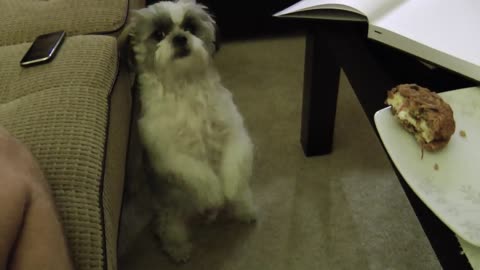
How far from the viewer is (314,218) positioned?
3.94 feet

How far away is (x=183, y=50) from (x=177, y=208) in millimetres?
384

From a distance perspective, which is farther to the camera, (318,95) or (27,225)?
(318,95)

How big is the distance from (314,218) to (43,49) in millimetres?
788

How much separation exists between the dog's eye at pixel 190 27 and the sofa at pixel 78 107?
161 millimetres

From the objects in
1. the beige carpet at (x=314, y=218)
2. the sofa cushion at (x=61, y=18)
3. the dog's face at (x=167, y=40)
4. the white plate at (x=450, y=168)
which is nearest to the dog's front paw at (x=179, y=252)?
the beige carpet at (x=314, y=218)

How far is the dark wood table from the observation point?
0.56m

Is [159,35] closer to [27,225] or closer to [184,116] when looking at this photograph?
[184,116]

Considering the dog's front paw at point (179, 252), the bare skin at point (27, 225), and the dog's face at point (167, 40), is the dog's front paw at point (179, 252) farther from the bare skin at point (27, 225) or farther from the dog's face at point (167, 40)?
the bare skin at point (27, 225)

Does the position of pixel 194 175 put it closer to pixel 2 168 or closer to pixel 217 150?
pixel 217 150

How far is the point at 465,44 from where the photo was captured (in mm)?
748

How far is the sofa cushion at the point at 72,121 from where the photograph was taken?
2.00 feet

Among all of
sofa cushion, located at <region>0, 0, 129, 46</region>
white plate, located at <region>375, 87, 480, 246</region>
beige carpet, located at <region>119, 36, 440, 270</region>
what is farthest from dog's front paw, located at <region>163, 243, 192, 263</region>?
white plate, located at <region>375, 87, 480, 246</region>

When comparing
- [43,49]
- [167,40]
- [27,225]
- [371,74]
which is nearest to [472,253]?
[371,74]

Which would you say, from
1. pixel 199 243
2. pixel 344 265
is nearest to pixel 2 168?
pixel 199 243
